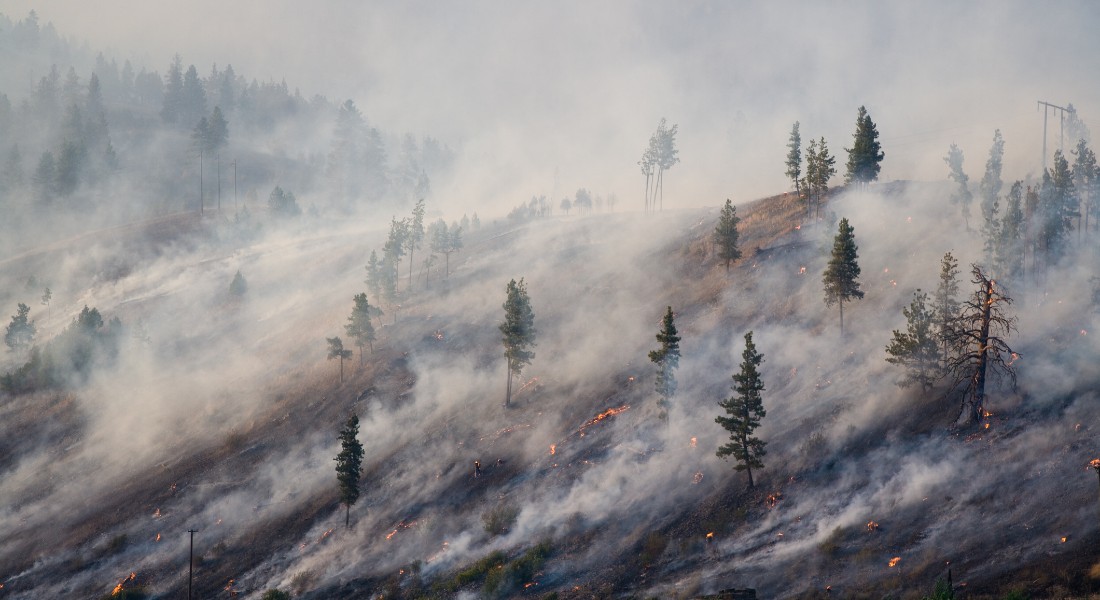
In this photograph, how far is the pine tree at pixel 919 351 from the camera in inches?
2121

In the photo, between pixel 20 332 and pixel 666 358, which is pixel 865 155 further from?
pixel 20 332

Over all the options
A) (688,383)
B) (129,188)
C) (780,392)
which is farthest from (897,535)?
(129,188)

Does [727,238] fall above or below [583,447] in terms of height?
above

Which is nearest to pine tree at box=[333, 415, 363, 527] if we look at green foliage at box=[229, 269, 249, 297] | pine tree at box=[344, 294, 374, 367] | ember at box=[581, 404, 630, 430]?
ember at box=[581, 404, 630, 430]

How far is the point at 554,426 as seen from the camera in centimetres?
6469

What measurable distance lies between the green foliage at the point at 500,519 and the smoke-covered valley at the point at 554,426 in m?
0.23

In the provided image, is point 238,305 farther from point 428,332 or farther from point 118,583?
point 118,583

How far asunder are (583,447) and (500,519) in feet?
32.9

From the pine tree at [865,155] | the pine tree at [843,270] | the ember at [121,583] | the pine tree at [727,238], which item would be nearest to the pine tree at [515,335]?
the pine tree at [727,238]

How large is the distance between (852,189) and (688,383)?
52043 millimetres

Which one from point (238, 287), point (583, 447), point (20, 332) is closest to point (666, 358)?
point (583, 447)

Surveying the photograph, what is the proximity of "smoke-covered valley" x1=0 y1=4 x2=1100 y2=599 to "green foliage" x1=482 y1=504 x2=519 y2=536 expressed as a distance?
0.23 metres

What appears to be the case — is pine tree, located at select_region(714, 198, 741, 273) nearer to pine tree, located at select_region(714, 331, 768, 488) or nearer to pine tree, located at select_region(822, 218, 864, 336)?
pine tree, located at select_region(822, 218, 864, 336)

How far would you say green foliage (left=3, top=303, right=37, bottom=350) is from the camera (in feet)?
316
